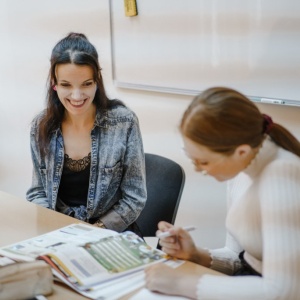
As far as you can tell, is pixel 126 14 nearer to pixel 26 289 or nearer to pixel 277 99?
pixel 277 99

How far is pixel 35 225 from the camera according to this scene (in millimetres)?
1565

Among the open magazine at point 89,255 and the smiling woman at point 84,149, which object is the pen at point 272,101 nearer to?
the smiling woman at point 84,149

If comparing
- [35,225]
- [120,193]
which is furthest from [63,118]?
[35,225]

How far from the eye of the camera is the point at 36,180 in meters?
1.92

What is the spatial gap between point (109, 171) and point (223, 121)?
2.75ft

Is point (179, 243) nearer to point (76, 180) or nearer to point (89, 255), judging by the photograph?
point (89, 255)

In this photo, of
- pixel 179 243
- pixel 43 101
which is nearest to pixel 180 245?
pixel 179 243

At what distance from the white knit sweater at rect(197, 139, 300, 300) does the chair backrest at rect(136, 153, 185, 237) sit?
1.85 feet

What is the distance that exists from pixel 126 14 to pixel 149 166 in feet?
3.32

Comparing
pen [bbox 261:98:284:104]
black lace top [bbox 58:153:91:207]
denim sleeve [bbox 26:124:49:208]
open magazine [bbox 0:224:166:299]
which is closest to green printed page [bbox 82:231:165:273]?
open magazine [bbox 0:224:166:299]

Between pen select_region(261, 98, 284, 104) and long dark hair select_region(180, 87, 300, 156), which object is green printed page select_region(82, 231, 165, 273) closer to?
long dark hair select_region(180, 87, 300, 156)

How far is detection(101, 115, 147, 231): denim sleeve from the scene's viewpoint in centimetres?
177

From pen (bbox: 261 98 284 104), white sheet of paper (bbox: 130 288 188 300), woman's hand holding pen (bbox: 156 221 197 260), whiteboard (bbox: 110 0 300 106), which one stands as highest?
whiteboard (bbox: 110 0 300 106)

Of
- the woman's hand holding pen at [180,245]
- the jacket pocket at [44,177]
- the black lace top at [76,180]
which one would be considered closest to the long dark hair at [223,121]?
the woman's hand holding pen at [180,245]
